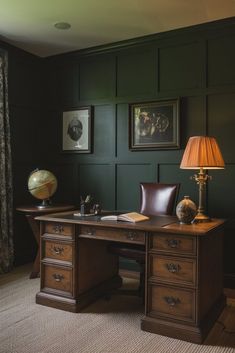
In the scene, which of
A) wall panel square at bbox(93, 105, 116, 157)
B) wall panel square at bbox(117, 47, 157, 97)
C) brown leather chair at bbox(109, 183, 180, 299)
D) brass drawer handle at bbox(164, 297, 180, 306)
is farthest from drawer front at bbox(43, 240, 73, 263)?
Answer: wall panel square at bbox(117, 47, 157, 97)

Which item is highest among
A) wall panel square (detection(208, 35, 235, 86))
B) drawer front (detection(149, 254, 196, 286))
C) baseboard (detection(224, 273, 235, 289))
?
wall panel square (detection(208, 35, 235, 86))

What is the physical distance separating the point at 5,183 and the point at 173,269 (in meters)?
2.23

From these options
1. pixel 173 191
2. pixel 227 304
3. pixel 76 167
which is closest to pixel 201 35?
pixel 173 191

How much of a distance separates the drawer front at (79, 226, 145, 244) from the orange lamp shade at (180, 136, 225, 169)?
675 mm

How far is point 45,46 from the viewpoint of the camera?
3.92 meters

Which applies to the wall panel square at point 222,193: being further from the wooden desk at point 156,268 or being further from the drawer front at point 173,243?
the drawer front at point 173,243

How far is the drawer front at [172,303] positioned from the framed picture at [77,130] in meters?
2.08

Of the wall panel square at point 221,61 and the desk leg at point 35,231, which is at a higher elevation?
the wall panel square at point 221,61

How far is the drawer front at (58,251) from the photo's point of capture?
8.99ft

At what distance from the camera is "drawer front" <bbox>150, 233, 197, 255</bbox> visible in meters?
2.26

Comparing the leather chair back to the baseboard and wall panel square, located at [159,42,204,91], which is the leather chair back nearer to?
the baseboard

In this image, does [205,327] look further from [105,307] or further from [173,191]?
Answer: [173,191]

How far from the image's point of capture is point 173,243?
232 centimetres

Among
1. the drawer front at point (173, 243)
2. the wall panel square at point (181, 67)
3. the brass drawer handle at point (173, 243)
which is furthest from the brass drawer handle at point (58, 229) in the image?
the wall panel square at point (181, 67)
